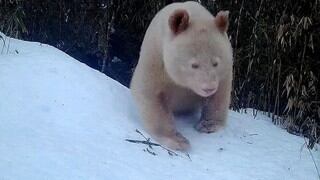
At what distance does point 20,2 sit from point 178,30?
148 inches

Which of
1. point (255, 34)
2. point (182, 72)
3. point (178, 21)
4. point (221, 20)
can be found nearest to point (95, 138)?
point (182, 72)

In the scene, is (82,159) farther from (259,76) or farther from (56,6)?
(56,6)

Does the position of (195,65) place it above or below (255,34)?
above

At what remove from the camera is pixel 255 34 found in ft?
20.9

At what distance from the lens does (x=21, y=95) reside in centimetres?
419

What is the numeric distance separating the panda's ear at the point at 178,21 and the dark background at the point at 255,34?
1480 millimetres

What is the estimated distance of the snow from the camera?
3.42 meters

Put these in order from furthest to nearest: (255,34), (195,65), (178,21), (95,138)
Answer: (255,34) → (178,21) → (195,65) → (95,138)

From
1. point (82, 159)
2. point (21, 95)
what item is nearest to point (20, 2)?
point (21, 95)

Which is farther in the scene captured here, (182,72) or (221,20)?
(221,20)

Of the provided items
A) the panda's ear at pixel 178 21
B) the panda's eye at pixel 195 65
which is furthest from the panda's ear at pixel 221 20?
the panda's eye at pixel 195 65

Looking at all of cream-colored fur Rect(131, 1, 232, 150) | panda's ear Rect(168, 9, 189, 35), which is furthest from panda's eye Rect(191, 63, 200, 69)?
panda's ear Rect(168, 9, 189, 35)

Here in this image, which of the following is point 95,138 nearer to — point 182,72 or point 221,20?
point 182,72

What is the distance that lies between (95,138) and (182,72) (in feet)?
2.54
